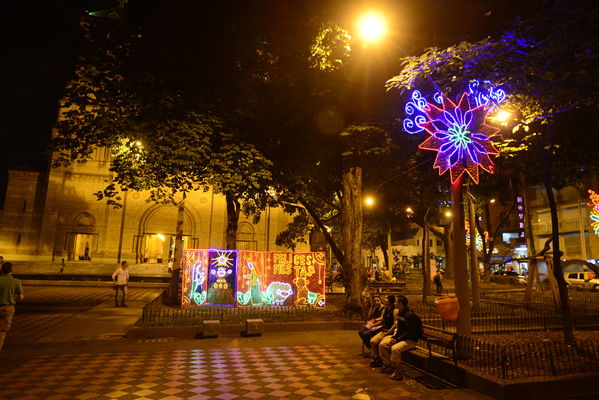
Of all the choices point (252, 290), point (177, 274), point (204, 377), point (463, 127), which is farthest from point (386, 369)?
point (177, 274)

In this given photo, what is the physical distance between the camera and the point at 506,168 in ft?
65.8

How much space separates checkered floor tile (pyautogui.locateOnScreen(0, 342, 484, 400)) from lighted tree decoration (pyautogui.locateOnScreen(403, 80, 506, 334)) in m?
2.42

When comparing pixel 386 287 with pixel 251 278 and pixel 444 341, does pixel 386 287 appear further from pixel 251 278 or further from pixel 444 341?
pixel 444 341

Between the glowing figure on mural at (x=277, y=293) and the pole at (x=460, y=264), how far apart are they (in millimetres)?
8842

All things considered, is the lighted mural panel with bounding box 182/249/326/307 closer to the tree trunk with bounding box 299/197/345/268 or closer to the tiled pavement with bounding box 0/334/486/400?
the tree trunk with bounding box 299/197/345/268

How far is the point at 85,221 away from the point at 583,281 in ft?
150

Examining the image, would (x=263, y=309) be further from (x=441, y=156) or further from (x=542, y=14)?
(x=542, y=14)

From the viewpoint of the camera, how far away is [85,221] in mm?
40656

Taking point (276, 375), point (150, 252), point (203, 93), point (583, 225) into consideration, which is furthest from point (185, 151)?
point (583, 225)

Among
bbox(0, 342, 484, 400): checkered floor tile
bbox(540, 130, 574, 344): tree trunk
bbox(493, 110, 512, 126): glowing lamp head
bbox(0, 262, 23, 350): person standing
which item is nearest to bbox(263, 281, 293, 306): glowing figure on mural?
bbox(0, 342, 484, 400): checkered floor tile

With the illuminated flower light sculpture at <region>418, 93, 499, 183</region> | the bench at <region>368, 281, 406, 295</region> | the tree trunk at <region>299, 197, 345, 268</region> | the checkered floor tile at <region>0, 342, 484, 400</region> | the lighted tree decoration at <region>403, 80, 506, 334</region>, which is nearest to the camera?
the checkered floor tile at <region>0, 342, 484, 400</region>

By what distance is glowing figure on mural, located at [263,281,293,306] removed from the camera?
1557cm

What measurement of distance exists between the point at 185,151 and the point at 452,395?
35.0 feet

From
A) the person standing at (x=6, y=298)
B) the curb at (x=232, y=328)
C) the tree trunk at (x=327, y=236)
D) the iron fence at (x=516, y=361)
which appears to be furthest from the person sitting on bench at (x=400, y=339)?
the tree trunk at (x=327, y=236)
